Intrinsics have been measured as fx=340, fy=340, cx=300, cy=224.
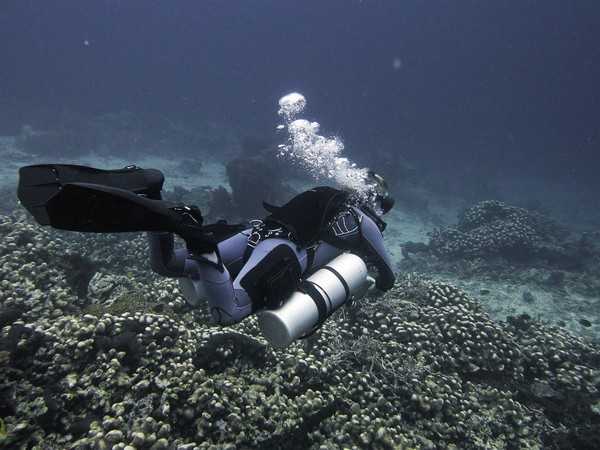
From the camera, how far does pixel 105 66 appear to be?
81.3m

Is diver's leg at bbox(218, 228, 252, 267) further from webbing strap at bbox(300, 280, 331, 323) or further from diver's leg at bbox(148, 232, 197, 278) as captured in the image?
webbing strap at bbox(300, 280, 331, 323)

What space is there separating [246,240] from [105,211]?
2.55 metres

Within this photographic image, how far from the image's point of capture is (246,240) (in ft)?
16.0

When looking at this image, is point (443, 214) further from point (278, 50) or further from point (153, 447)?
point (278, 50)

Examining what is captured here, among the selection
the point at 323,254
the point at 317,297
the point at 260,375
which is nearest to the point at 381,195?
the point at 323,254

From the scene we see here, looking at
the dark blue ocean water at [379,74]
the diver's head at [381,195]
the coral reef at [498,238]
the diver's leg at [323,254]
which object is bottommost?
the diver's leg at [323,254]

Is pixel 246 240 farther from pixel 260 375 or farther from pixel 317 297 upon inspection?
pixel 260 375

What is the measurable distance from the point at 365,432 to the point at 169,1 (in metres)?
151

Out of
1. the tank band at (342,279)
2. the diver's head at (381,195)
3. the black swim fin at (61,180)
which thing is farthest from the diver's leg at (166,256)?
the diver's head at (381,195)

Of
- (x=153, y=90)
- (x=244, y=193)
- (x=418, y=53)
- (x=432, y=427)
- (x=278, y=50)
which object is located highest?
(x=278, y=50)

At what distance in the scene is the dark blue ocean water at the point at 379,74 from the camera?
51.2 m

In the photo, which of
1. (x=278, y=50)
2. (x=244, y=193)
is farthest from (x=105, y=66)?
(x=244, y=193)

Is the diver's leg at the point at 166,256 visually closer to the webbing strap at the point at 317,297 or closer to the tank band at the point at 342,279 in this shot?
the webbing strap at the point at 317,297

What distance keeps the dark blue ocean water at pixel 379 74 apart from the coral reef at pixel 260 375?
3449 cm
